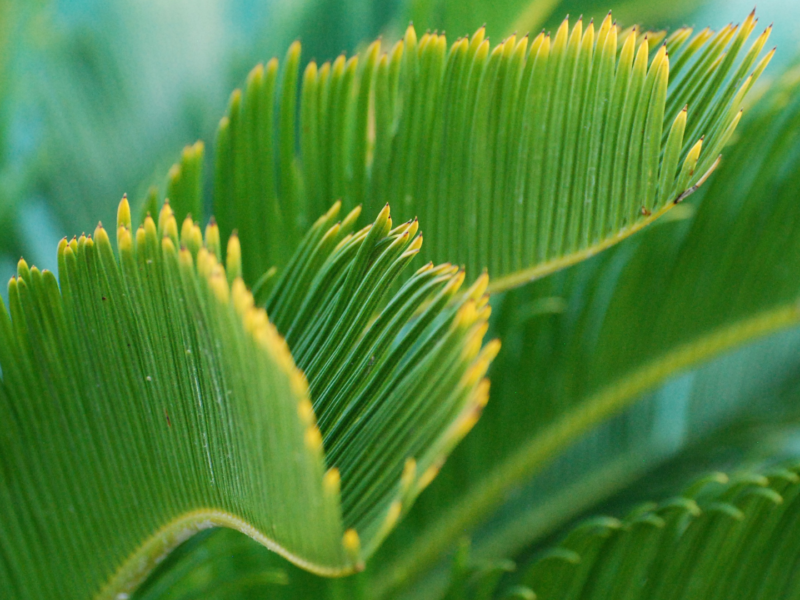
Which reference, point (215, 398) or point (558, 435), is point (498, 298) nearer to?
point (558, 435)

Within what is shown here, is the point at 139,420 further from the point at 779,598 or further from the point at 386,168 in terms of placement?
the point at 779,598

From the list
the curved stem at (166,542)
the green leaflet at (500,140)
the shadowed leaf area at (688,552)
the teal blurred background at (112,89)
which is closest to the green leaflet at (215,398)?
the curved stem at (166,542)

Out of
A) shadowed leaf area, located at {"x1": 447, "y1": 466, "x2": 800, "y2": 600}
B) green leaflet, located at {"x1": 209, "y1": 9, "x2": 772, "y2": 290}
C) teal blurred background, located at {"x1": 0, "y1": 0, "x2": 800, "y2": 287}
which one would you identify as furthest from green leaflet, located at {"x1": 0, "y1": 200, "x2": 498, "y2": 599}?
teal blurred background, located at {"x1": 0, "y1": 0, "x2": 800, "y2": 287}

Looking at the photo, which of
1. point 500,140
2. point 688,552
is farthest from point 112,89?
point 688,552

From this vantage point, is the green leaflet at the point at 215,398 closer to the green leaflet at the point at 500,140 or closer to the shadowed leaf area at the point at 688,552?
the green leaflet at the point at 500,140

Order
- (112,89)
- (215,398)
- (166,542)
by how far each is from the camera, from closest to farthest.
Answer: (215,398) → (166,542) → (112,89)

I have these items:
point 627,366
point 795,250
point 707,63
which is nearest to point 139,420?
point 707,63

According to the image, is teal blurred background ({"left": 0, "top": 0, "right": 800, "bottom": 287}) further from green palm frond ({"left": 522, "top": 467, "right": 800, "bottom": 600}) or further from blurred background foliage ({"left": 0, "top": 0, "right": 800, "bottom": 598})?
green palm frond ({"left": 522, "top": 467, "right": 800, "bottom": 600})
